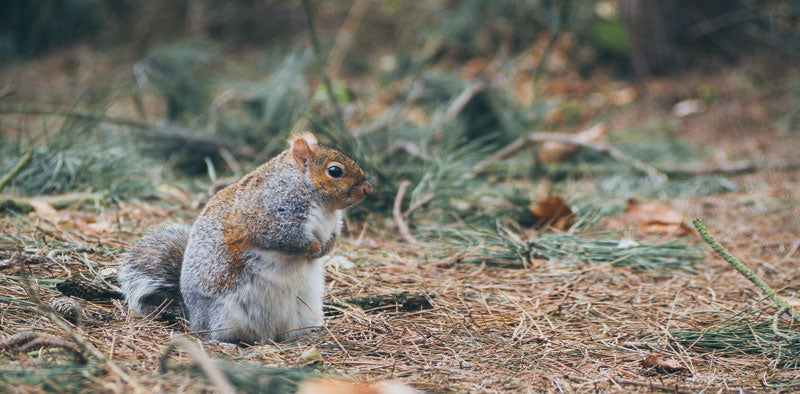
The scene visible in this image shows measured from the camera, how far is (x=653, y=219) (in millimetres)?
2785

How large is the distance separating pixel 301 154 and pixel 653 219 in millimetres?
1825

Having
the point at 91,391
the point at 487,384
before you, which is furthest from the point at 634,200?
the point at 91,391

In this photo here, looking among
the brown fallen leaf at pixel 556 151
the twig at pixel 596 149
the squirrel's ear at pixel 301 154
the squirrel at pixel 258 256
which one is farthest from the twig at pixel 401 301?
the brown fallen leaf at pixel 556 151

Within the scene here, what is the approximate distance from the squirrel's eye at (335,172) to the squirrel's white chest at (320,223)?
0.35 ft

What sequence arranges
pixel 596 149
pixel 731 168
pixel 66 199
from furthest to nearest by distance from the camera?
pixel 731 168 < pixel 596 149 < pixel 66 199

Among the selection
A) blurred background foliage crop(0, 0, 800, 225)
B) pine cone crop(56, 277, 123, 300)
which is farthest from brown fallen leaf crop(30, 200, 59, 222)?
pine cone crop(56, 277, 123, 300)

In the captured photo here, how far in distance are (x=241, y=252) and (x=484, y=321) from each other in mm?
774

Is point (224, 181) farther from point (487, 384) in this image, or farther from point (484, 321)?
point (487, 384)

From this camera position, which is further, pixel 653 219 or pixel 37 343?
pixel 653 219

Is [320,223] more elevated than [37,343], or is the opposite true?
[37,343]

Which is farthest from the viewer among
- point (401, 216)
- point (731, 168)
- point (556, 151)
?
point (556, 151)

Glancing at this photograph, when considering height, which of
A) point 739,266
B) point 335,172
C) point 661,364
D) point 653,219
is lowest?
point 653,219

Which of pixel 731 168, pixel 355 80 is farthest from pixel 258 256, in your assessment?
pixel 355 80

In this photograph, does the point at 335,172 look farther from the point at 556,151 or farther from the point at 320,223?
the point at 556,151
